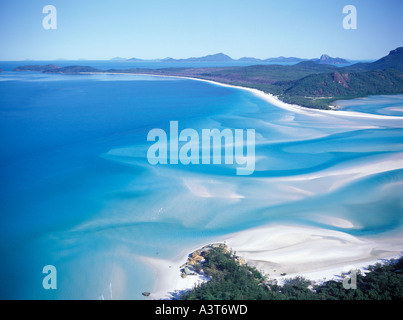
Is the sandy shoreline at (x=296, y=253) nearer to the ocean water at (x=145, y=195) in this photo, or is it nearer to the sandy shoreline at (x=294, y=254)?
the sandy shoreline at (x=294, y=254)

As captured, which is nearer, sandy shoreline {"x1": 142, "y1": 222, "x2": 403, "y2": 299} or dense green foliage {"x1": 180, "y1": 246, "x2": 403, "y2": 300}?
dense green foliage {"x1": 180, "y1": 246, "x2": 403, "y2": 300}

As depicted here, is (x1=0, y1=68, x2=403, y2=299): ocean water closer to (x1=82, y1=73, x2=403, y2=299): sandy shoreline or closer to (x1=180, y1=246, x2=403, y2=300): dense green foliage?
(x1=82, y1=73, x2=403, y2=299): sandy shoreline

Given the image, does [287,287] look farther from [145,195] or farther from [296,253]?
[145,195]

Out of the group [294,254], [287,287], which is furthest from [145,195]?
[287,287]

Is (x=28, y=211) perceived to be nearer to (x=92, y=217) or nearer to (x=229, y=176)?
(x=92, y=217)

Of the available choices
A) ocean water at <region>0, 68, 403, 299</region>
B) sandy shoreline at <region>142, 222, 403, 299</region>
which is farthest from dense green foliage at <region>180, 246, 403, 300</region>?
ocean water at <region>0, 68, 403, 299</region>

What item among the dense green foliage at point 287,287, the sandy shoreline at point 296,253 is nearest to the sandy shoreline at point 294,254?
the sandy shoreline at point 296,253
